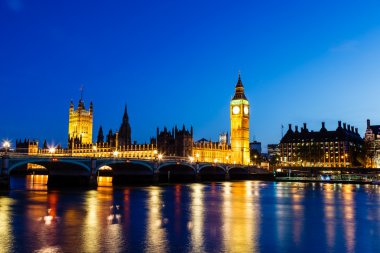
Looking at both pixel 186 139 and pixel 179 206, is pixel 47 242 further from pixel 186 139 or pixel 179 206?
pixel 186 139

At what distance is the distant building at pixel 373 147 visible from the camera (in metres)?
120

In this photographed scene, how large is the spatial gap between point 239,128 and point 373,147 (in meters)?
39.6

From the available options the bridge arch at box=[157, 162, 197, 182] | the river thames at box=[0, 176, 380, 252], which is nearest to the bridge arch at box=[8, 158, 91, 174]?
the river thames at box=[0, 176, 380, 252]

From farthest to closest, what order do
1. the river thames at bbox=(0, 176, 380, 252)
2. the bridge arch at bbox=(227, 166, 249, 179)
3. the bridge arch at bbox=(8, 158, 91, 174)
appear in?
the bridge arch at bbox=(227, 166, 249, 179) < the bridge arch at bbox=(8, 158, 91, 174) < the river thames at bbox=(0, 176, 380, 252)

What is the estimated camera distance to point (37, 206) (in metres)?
31.4

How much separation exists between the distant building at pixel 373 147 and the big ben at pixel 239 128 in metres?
34.0

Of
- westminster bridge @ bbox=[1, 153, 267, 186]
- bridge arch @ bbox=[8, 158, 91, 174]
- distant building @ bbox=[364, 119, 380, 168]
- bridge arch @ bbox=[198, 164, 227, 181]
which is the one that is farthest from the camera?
distant building @ bbox=[364, 119, 380, 168]

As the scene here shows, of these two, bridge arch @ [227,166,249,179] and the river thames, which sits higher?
bridge arch @ [227,166,249,179]

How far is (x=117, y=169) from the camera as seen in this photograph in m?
71.1

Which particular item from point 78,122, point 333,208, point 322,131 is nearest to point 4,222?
point 333,208

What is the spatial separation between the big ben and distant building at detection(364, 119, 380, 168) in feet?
112

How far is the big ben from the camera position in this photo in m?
129

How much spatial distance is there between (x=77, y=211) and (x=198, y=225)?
9679 mm

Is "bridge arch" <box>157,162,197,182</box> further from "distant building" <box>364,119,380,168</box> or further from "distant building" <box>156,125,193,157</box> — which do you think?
"distant building" <box>364,119,380,168</box>
